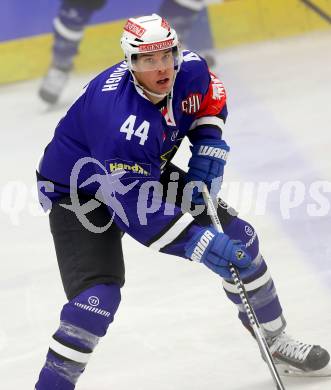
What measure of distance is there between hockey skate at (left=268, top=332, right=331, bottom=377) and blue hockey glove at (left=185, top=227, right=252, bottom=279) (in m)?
0.53

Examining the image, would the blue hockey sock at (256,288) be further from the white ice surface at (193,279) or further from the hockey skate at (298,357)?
the white ice surface at (193,279)

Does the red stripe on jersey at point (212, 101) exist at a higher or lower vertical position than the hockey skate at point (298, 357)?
higher

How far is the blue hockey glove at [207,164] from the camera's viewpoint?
3.59 metres

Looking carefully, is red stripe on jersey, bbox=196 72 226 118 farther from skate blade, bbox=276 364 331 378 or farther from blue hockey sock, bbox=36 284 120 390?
skate blade, bbox=276 364 331 378

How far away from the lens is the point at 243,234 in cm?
358

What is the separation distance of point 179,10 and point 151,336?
3.34 meters

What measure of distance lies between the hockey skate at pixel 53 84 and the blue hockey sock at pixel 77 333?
3.48 m

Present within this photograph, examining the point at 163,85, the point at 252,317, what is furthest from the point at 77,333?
the point at 163,85

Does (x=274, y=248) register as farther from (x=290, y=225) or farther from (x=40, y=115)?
(x=40, y=115)

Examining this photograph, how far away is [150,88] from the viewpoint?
3.27 metres

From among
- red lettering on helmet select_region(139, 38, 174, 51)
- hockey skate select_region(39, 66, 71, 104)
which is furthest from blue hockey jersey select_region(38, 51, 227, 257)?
hockey skate select_region(39, 66, 71, 104)

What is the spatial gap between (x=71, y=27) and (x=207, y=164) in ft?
11.3

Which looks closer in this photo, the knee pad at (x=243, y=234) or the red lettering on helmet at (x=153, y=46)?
the red lettering on helmet at (x=153, y=46)

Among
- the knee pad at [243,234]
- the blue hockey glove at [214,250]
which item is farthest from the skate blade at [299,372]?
the blue hockey glove at [214,250]
